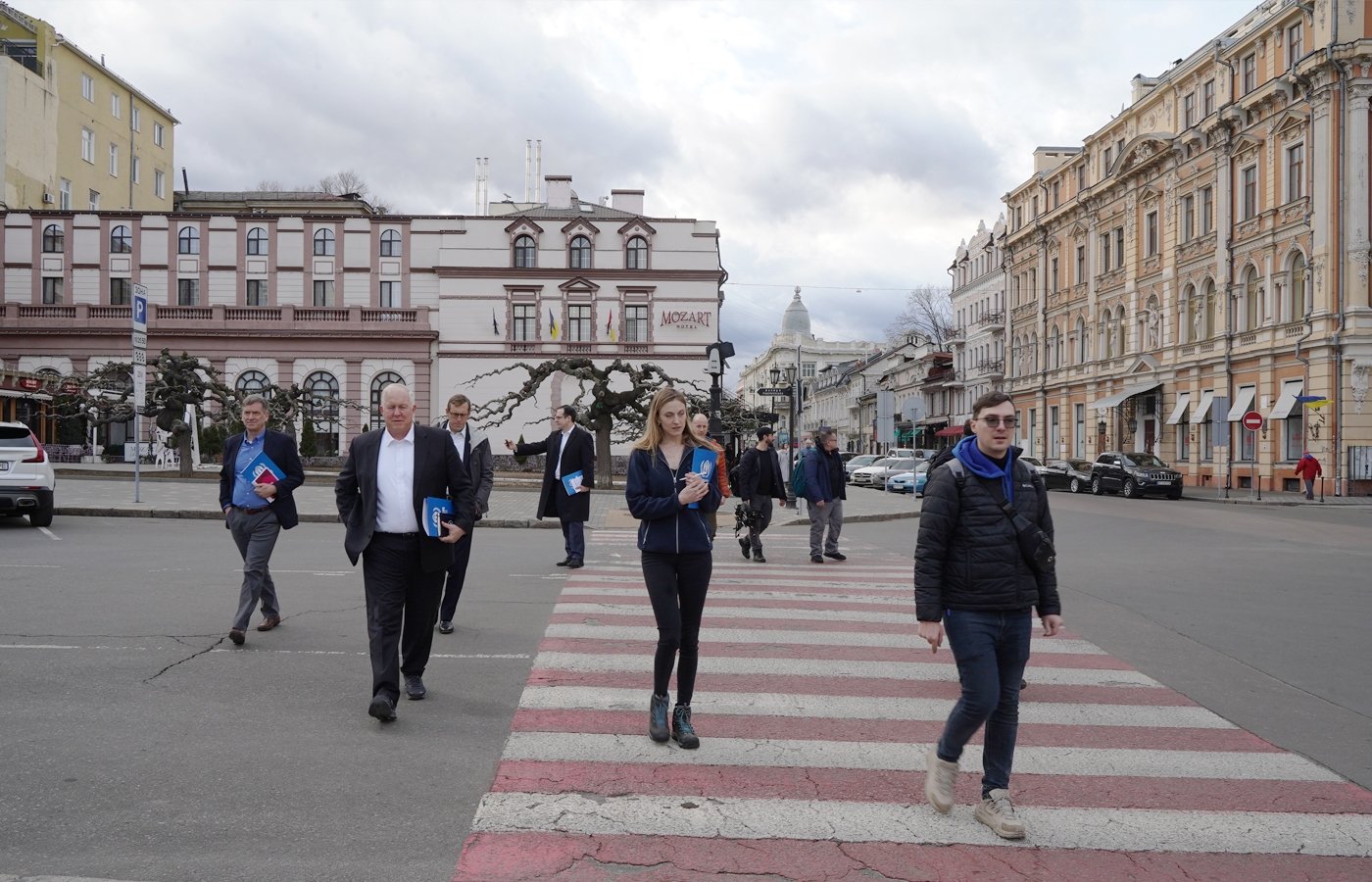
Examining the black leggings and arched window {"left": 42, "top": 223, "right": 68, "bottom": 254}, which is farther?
arched window {"left": 42, "top": 223, "right": 68, "bottom": 254}

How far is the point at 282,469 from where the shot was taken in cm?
789

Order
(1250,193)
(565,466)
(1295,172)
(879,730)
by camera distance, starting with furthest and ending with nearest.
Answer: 1. (1250,193)
2. (1295,172)
3. (565,466)
4. (879,730)

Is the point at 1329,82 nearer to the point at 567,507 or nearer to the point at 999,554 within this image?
the point at 567,507

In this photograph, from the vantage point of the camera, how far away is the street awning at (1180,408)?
42844 mm

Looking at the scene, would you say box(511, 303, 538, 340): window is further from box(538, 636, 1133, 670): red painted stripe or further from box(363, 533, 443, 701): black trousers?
box(363, 533, 443, 701): black trousers

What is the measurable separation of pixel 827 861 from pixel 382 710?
278 centimetres

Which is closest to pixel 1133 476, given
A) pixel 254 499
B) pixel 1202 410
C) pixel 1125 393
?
pixel 1202 410

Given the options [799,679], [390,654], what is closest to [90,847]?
[390,654]

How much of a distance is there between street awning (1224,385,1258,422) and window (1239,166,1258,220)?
665cm

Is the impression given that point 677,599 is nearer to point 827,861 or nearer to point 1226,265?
point 827,861

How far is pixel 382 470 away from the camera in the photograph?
5883 mm

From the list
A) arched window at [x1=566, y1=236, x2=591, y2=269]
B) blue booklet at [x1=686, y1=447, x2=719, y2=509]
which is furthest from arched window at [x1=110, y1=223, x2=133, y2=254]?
blue booklet at [x1=686, y1=447, x2=719, y2=509]

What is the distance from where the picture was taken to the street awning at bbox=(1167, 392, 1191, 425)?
42844mm

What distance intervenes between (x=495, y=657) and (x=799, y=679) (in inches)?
88.8
